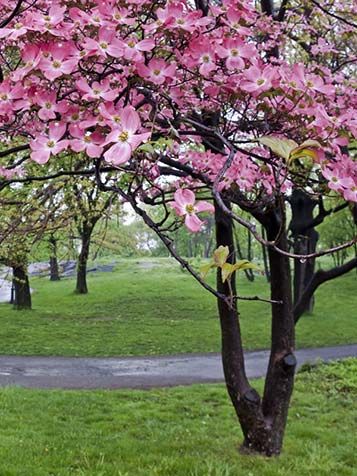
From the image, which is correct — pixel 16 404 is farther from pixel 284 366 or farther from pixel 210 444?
pixel 284 366

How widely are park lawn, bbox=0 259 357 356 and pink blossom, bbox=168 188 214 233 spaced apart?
12640mm

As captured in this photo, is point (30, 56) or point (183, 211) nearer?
point (183, 211)

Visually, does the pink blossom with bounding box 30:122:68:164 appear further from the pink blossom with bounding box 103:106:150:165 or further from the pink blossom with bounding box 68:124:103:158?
the pink blossom with bounding box 103:106:150:165

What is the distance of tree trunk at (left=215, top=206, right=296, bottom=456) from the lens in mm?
4934

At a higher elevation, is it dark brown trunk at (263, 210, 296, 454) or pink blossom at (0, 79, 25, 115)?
pink blossom at (0, 79, 25, 115)

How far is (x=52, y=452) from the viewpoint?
199 inches

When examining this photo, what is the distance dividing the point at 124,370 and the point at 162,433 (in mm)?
5493

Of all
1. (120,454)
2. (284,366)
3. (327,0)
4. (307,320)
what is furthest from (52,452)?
(307,320)

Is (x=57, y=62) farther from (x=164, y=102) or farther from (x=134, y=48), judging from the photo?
(x=164, y=102)

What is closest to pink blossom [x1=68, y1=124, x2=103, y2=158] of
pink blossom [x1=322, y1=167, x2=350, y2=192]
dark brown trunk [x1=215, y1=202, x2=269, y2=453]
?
pink blossom [x1=322, y1=167, x2=350, y2=192]

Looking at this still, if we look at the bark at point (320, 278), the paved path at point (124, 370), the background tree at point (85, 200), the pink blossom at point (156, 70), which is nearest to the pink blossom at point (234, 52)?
the pink blossom at point (156, 70)

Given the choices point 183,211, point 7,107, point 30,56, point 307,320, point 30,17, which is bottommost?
point 307,320

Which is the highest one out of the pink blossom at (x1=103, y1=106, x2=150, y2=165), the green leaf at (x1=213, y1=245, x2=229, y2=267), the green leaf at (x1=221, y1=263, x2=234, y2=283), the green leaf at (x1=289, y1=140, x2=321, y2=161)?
the pink blossom at (x1=103, y1=106, x2=150, y2=165)

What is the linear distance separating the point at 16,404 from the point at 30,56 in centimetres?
694
